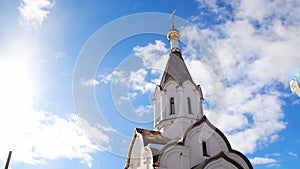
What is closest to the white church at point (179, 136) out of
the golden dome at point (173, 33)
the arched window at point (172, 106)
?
the arched window at point (172, 106)

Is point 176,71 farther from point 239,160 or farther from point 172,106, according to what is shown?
point 239,160

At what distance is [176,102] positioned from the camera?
712 inches

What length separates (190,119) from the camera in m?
17.4

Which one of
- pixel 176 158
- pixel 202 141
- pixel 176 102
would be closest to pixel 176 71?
pixel 176 102

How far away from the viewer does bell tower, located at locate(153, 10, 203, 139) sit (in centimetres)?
1714

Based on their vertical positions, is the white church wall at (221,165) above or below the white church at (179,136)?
below

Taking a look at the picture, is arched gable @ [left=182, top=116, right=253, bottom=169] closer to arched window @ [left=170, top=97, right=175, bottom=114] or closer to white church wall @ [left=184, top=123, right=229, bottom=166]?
white church wall @ [left=184, top=123, right=229, bottom=166]

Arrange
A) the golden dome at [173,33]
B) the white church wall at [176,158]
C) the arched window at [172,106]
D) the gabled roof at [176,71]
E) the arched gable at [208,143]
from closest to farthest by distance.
Result: the white church wall at [176,158] < the arched gable at [208,143] < the arched window at [172,106] < the gabled roof at [176,71] < the golden dome at [173,33]

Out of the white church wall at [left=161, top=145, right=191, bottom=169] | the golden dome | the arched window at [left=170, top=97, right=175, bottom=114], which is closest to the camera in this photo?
the white church wall at [left=161, top=145, right=191, bottom=169]

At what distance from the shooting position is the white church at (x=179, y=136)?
13.7 metres

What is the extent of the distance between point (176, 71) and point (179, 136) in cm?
544

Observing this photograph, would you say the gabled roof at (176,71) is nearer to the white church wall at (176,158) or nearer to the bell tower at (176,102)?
the bell tower at (176,102)

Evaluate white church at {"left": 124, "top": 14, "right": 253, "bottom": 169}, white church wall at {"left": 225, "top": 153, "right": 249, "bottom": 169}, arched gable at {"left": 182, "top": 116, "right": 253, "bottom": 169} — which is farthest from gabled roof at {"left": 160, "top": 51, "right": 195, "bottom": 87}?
white church wall at {"left": 225, "top": 153, "right": 249, "bottom": 169}

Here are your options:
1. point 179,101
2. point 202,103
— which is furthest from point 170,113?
point 202,103
